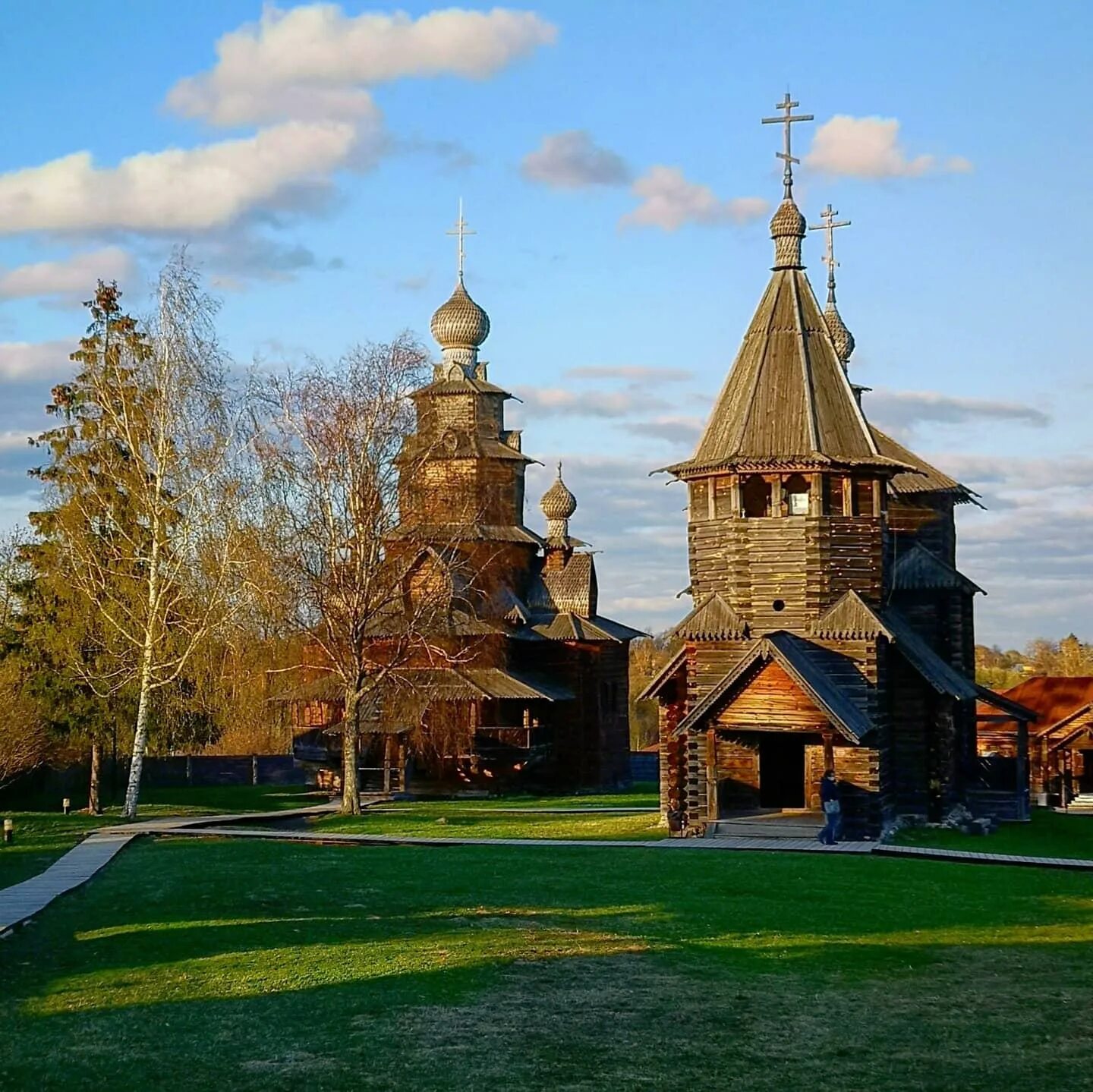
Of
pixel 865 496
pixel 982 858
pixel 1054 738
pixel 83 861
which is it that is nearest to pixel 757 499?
pixel 865 496

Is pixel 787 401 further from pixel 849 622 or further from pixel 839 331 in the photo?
pixel 839 331

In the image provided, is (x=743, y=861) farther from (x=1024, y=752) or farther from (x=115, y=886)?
(x=1024, y=752)

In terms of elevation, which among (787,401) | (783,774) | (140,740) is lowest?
(783,774)

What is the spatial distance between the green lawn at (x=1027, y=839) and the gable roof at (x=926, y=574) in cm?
541

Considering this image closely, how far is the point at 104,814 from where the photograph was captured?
108 ft

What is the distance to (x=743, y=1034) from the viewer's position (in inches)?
437

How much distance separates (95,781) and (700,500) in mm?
15342

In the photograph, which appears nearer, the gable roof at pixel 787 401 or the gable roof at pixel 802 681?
the gable roof at pixel 802 681

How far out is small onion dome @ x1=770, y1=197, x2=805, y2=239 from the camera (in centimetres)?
3106

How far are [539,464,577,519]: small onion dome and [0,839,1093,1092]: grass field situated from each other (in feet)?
91.6

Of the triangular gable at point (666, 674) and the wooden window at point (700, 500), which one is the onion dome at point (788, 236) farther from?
the triangular gable at point (666, 674)

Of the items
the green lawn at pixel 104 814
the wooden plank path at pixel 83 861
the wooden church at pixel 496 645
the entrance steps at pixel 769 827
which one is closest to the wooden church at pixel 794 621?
the entrance steps at pixel 769 827

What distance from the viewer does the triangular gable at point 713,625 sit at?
28422mm

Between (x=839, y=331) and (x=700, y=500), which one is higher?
(x=839, y=331)
